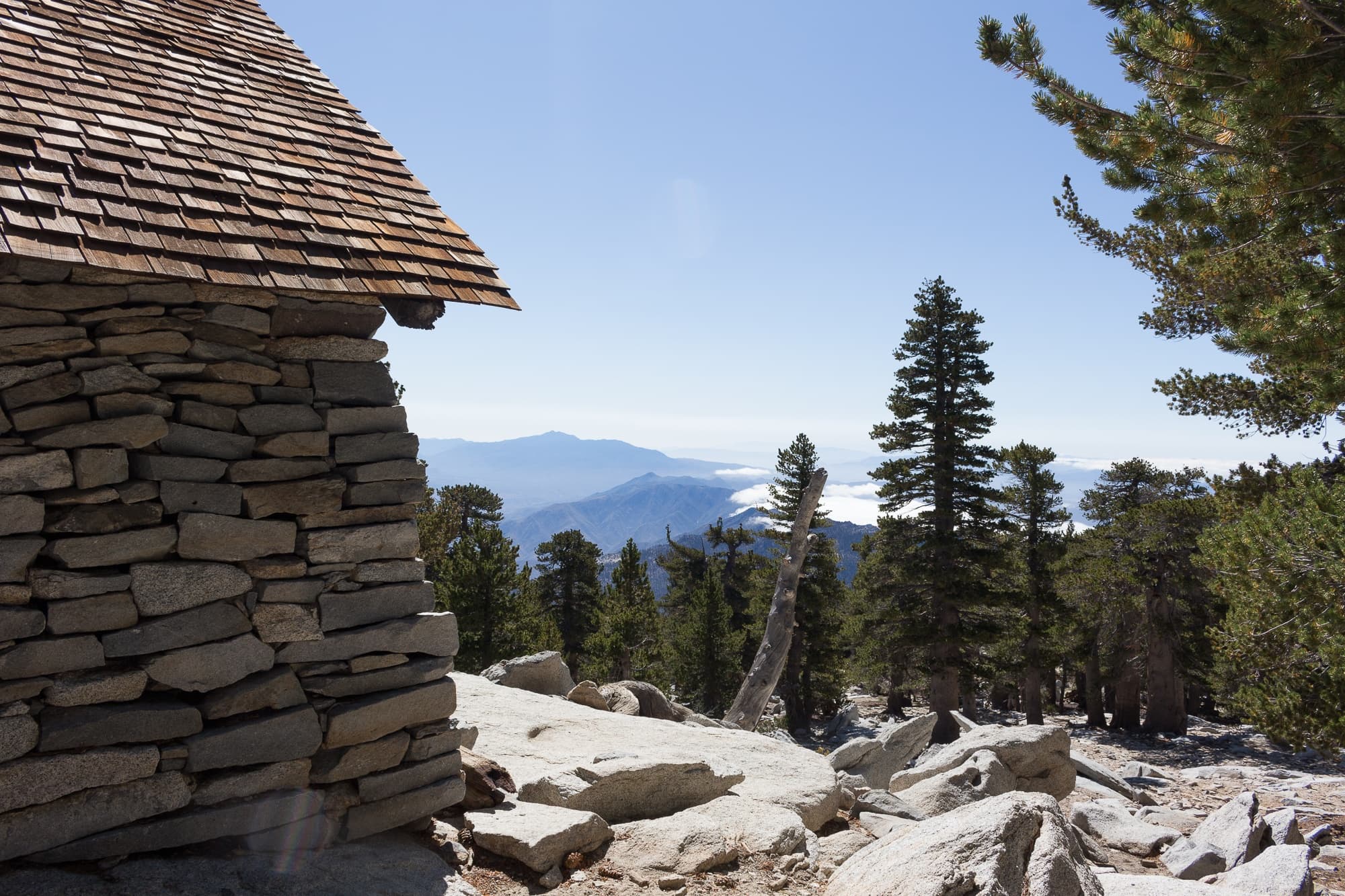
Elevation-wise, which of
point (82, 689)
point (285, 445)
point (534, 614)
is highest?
point (285, 445)

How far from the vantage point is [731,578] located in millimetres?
36062

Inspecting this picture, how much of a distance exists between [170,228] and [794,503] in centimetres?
2660

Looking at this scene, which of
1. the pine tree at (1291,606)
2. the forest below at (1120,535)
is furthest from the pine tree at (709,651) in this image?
the pine tree at (1291,606)

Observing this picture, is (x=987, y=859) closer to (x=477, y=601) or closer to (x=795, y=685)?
(x=477, y=601)

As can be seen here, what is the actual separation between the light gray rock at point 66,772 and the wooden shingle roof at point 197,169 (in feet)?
8.49

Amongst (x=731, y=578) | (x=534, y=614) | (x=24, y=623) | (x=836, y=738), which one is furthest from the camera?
(x=731, y=578)

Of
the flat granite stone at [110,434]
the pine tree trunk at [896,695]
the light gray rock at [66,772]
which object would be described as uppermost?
the flat granite stone at [110,434]

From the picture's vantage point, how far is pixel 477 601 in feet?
78.0

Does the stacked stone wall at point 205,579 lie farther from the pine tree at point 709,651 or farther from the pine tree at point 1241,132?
the pine tree at point 709,651

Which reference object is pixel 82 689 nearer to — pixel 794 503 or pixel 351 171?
pixel 351 171

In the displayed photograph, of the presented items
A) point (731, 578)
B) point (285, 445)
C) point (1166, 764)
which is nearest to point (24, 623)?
point (285, 445)

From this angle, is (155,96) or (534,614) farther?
(534,614)

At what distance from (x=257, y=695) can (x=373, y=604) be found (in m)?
0.85

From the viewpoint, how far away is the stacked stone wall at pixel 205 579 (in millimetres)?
4320
